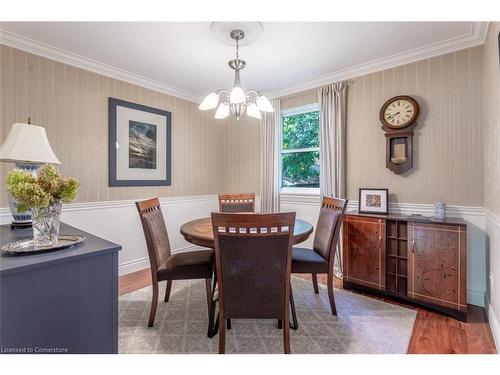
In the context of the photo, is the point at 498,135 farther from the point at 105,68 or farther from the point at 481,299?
the point at 105,68

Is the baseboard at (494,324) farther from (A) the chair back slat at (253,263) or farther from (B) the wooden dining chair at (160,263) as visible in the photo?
(B) the wooden dining chair at (160,263)

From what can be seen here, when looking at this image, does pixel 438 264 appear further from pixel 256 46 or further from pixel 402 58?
pixel 256 46

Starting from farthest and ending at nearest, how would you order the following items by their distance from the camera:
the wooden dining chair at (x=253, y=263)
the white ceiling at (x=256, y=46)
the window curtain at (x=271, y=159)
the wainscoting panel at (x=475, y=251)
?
the window curtain at (x=271, y=159)
the wainscoting panel at (x=475, y=251)
the white ceiling at (x=256, y=46)
the wooden dining chair at (x=253, y=263)

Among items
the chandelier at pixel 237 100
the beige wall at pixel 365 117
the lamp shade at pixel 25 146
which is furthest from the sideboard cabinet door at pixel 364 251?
the lamp shade at pixel 25 146

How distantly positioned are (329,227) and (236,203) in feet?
4.24

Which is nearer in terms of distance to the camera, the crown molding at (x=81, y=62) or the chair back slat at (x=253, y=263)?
the chair back slat at (x=253, y=263)

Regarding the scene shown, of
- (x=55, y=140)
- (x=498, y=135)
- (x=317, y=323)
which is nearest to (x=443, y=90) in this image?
(x=498, y=135)

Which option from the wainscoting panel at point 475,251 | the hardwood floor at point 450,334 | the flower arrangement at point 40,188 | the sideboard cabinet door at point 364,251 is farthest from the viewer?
the sideboard cabinet door at point 364,251

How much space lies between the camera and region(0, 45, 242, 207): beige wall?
2.42 meters

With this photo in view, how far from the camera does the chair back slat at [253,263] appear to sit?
149cm

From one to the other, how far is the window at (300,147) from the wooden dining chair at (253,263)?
2.26m

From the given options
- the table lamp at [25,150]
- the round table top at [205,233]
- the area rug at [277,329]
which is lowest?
the area rug at [277,329]

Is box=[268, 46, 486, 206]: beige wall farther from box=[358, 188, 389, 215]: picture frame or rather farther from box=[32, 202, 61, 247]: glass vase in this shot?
box=[32, 202, 61, 247]: glass vase

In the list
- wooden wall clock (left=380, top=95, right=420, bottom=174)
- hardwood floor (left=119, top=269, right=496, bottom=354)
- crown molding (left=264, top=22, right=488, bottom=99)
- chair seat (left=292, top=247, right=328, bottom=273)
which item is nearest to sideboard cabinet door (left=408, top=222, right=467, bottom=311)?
hardwood floor (left=119, top=269, right=496, bottom=354)
